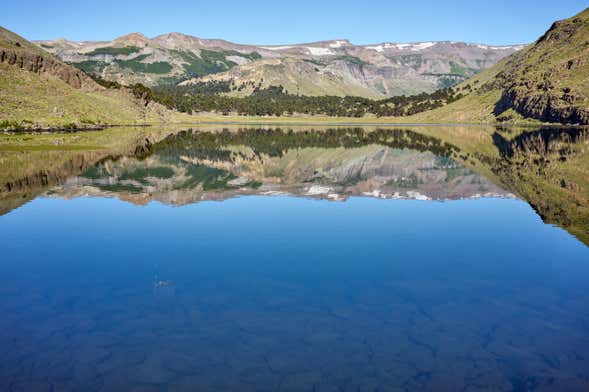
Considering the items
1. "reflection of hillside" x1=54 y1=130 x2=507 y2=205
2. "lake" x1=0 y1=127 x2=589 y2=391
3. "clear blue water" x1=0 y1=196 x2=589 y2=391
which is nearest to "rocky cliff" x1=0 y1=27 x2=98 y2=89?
"reflection of hillside" x1=54 y1=130 x2=507 y2=205

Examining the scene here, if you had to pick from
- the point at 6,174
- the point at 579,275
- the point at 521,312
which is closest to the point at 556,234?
the point at 579,275

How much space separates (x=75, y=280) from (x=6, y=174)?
35400 mm

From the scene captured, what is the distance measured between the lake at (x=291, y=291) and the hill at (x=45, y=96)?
108m

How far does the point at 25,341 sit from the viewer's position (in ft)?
47.9

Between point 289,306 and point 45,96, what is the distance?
6331 inches

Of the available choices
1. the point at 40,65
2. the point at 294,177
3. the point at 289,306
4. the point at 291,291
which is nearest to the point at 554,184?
the point at 294,177

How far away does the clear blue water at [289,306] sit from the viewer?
42.4 feet

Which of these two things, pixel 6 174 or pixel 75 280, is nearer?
pixel 75 280

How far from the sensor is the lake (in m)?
13.1

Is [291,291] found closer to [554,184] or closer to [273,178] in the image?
[273,178]

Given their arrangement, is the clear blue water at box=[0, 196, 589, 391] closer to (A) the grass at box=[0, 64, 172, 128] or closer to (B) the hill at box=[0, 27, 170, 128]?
(A) the grass at box=[0, 64, 172, 128]

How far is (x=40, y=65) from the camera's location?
6708 inches

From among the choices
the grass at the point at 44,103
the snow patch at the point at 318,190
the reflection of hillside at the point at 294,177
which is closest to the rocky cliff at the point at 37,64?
the grass at the point at 44,103

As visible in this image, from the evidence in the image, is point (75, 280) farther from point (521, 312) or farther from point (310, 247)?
point (521, 312)
